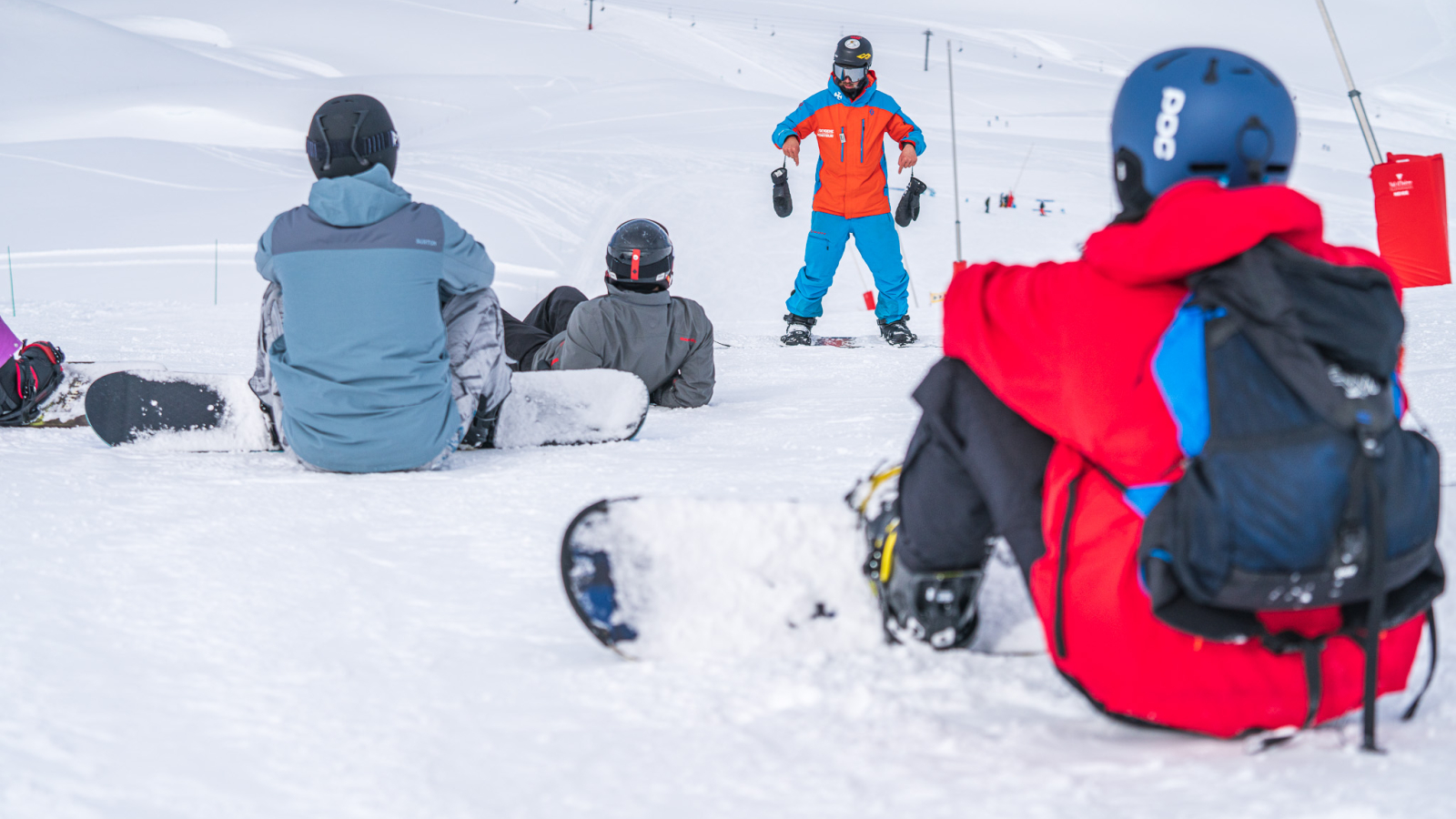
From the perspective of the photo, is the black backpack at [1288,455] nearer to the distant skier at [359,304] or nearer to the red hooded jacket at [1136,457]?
the red hooded jacket at [1136,457]

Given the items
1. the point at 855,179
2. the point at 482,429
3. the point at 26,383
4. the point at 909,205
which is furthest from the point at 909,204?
the point at 26,383

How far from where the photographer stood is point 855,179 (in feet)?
20.4

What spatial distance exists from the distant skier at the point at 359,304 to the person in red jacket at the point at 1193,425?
5.72 ft

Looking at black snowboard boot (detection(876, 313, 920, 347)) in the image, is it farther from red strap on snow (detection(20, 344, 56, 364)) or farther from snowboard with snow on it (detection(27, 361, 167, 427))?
red strap on snow (detection(20, 344, 56, 364))

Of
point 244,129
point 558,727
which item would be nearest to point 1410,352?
point 558,727

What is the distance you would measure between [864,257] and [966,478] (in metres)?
4.86

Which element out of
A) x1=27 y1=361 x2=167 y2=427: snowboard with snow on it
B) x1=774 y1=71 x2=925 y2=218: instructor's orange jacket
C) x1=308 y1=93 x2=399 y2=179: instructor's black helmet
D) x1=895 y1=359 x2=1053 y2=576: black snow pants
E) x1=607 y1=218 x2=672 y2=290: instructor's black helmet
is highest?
x1=774 y1=71 x2=925 y2=218: instructor's orange jacket

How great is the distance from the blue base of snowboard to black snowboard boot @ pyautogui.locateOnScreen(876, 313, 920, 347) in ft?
15.0

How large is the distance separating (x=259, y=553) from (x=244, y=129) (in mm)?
21087

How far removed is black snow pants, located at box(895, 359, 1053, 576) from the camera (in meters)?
1.36

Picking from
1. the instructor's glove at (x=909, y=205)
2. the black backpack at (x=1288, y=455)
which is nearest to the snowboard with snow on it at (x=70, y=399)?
the black backpack at (x=1288, y=455)

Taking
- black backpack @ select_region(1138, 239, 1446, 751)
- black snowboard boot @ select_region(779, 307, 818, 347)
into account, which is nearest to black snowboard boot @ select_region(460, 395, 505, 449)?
black backpack @ select_region(1138, 239, 1446, 751)

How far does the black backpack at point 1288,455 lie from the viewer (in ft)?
3.56

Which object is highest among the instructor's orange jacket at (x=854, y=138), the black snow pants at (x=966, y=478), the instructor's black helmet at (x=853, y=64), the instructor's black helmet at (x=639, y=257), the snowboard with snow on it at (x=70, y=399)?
the instructor's black helmet at (x=853, y=64)
